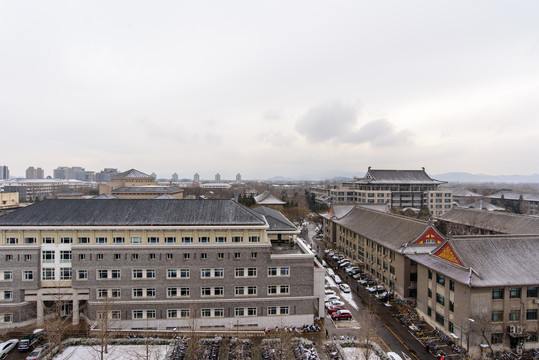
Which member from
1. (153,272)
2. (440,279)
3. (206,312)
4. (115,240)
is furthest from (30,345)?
(440,279)

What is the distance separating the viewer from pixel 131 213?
26.6 m

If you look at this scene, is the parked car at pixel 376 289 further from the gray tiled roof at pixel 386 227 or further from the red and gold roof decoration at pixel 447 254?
the red and gold roof decoration at pixel 447 254

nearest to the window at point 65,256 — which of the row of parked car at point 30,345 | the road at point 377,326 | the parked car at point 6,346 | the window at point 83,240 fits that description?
the window at point 83,240

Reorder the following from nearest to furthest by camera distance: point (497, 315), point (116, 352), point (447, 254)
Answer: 1. point (116, 352)
2. point (497, 315)
3. point (447, 254)

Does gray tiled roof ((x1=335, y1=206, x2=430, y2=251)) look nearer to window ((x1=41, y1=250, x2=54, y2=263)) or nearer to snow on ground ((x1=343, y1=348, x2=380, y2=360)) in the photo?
snow on ground ((x1=343, y1=348, x2=380, y2=360))

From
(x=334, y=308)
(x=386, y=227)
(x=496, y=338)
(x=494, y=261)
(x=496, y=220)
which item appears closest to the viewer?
(x=496, y=338)

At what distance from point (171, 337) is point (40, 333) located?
976 cm

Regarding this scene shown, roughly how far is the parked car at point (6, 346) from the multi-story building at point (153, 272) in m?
3.11

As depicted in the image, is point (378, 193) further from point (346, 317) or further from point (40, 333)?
point (40, 333)

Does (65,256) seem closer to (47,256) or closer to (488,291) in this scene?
(47,256)

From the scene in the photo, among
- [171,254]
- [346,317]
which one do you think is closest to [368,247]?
[346,317]

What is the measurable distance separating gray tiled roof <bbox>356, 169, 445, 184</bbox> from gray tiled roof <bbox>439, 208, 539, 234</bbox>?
2796cm

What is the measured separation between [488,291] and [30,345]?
1276 inches

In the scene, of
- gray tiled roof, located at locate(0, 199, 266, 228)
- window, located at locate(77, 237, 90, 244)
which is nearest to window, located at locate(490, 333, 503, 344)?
gray tiled roof, located at locate(0, 199, 266, 228)
